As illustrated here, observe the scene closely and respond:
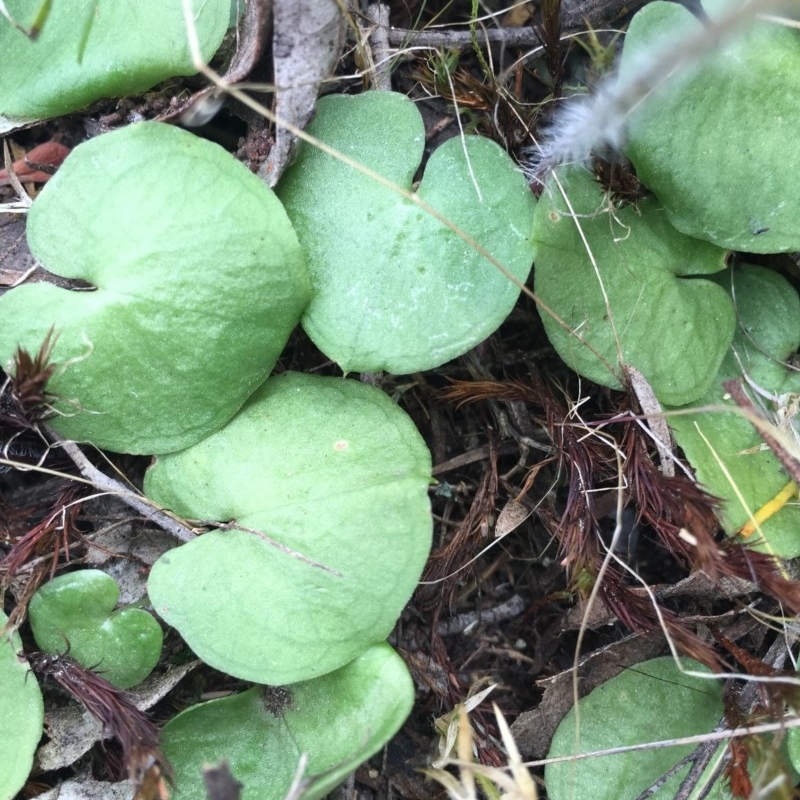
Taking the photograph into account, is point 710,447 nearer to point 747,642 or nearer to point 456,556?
point 747,642

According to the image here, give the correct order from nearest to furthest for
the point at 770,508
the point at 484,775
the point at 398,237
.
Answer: the point at 484,775
the point at 398,237
the point at 770,508

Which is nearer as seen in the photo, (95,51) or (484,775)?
(484,775)

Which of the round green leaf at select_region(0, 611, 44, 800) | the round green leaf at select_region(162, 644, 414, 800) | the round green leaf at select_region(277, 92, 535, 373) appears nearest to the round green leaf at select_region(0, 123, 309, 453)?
the round green leaf at select_region(277, 92, 535, 373)

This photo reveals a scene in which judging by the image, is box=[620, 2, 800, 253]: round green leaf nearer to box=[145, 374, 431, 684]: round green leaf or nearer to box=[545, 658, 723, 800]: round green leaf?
box=[145, 374, 431, 684]: round green leaf

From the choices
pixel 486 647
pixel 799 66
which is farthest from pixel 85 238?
pixel 799 66

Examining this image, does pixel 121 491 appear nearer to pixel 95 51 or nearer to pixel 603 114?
pixel 95 51

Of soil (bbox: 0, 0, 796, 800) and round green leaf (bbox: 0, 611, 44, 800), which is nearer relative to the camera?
round green leaf (bbox: 0, 611, 44, 800)

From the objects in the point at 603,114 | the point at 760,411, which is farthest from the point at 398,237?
the point at 760,411
